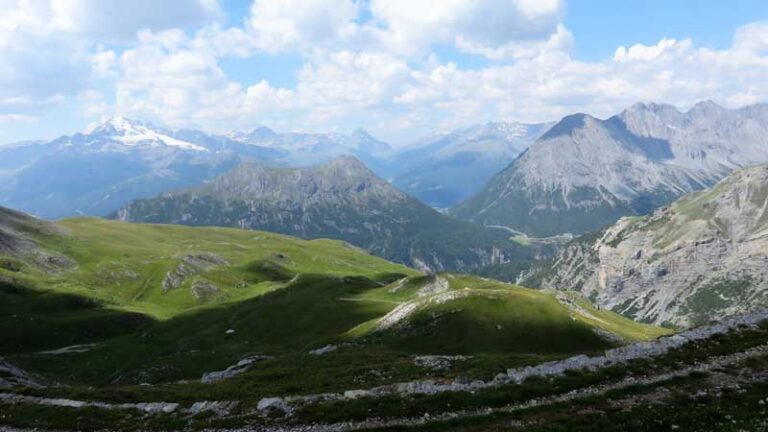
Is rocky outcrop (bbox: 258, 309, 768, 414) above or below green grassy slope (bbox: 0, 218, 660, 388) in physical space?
above

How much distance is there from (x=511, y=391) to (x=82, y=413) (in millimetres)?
34632

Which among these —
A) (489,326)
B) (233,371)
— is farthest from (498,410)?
(489,326)

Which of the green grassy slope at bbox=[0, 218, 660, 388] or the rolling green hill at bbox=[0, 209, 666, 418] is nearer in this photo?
the rolling green hill at bbox=[0, 209, 666, 418]

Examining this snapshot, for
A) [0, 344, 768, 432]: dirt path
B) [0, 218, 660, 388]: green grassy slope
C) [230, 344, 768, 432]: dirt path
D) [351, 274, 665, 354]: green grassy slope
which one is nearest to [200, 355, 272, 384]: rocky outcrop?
[0, 218, 660, 388]: green grassy slope

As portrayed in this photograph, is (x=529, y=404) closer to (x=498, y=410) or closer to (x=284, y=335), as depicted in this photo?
(x=498, y=410)

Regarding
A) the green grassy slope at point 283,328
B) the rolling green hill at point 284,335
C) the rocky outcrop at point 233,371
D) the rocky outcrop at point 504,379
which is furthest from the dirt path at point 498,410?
the rocky outcrop at point 233,371

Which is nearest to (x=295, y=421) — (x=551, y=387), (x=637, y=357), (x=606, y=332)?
(x=551, y=387)

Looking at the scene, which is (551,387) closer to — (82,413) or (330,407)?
(330,407)

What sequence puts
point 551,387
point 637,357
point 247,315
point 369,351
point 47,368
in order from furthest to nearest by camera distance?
point 247,315 → point 47,368 → point 369,351 → point 637,357 → point 551,387

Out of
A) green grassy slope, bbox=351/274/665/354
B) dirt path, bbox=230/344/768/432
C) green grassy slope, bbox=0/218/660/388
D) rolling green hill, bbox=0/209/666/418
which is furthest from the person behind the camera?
green grassy slope, bbox=351/274/665/354

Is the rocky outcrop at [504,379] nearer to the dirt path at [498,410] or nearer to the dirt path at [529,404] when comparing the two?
the dirt path at [529,404]

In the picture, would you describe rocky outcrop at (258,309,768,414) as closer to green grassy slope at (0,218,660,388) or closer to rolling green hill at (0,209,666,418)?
rolling green hill at (0,209,666,418)

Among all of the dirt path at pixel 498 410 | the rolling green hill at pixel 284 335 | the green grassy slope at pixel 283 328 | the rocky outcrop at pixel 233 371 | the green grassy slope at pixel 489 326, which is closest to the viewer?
the dirt path at pixel 498 410

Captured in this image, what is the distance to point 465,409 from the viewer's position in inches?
1336
